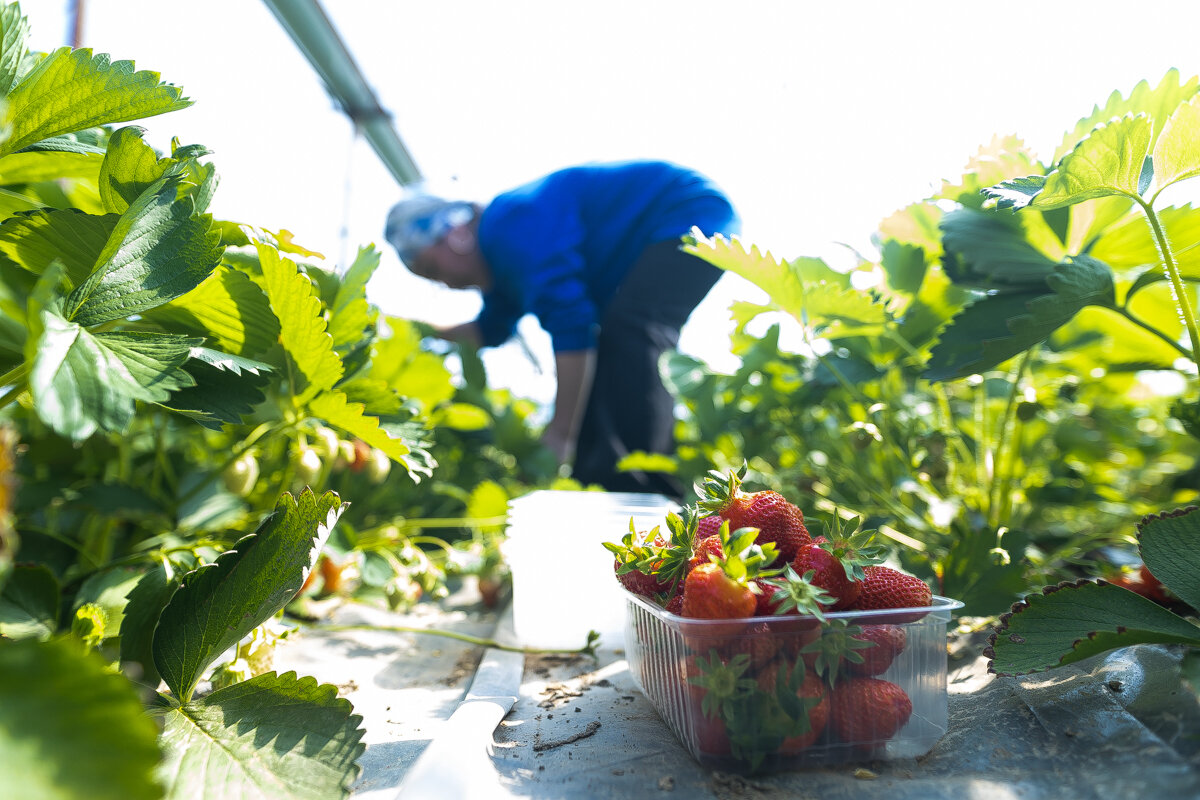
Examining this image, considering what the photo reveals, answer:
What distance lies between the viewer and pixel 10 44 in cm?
44

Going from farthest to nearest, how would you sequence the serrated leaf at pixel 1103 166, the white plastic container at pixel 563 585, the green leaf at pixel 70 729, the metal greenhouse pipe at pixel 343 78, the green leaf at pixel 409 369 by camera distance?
the metal greenhouse pipe at pixel 343 78 < the green leaf at pixel 409 369 < the white plastic container at pixel 563 585 < the serrated leaf at pixel 1103 166 < the green leaf at pixel 70 729

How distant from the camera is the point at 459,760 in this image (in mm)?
437

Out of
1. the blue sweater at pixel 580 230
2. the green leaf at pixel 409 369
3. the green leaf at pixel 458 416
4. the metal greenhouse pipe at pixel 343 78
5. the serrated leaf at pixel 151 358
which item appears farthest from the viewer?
the metal greenhouse pipe at pixel 343 78

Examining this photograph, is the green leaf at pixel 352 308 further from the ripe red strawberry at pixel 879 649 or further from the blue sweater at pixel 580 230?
the blue sweater at pixel 580 230

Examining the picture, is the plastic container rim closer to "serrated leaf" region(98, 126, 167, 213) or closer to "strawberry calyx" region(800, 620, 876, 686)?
"strawberry calyx" region(800, 620, 876, 686)

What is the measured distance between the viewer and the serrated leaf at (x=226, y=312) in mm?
542

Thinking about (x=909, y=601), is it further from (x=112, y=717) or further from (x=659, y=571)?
(x=112, y=717)

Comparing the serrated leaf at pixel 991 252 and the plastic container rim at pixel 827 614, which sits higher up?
the serrated leaf at pixel 991 252

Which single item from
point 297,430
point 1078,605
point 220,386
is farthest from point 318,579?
point 1078,605


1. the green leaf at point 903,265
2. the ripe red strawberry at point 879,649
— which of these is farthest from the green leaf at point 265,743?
the green leaf at point 903,265

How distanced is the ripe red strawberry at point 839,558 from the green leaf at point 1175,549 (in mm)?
214

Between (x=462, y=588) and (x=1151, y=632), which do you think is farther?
(x=462, y=588)

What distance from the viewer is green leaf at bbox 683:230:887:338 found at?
698 mm

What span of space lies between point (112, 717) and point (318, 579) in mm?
660
